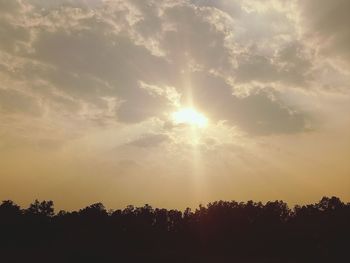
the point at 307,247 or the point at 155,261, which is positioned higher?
the point at 307,247

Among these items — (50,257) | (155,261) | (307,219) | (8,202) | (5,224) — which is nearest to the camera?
(50,257)

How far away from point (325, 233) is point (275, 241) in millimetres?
20825

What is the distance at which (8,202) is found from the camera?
173875 mm

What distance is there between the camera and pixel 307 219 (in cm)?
18538

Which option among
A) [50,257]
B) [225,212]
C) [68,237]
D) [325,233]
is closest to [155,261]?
[50,257]

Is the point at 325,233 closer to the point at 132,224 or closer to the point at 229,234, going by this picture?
the point at 229,234

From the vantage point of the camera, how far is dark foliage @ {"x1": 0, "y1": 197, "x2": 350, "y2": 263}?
124750 millimetres

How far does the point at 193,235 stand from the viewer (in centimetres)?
18800

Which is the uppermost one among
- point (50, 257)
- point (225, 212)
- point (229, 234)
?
point (225, 212)

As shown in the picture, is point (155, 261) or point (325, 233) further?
point (325, 233)

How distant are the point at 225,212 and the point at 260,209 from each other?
1586 cm

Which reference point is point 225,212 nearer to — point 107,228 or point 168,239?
point 168,239

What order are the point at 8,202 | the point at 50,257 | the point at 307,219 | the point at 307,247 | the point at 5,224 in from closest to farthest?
the point at 50,257 → the point at 307,247 → the point at 5,224 → the point at 8,202 → the point at 307,219

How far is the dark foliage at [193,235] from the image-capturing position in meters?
125
